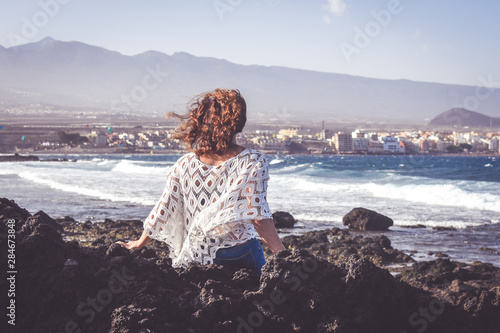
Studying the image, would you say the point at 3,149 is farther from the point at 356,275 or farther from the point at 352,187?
the point at 356,275

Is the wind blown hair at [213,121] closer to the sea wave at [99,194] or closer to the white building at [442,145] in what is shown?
the sea wave at [99,194]

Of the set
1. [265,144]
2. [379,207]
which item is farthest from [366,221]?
[265,144]

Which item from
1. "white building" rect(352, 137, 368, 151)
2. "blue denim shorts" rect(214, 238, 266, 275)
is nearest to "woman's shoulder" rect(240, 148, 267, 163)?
"blue denim shorts" rect(214, 238, 266, 275)

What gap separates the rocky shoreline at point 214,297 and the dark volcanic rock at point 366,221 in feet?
33.8

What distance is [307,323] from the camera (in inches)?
102

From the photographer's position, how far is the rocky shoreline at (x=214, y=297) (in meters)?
2.60

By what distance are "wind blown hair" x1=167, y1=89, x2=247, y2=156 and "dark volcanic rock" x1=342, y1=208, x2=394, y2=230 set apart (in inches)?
419

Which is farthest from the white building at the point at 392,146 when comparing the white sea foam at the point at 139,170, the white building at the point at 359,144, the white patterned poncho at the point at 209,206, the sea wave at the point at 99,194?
the white patterned poncho at the point at 209,206

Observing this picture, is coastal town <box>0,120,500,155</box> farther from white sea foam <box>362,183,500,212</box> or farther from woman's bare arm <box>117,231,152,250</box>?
woman's bare arm <box>117,231,152,250</box>

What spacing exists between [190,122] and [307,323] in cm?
106

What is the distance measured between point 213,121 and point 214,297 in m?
0.79

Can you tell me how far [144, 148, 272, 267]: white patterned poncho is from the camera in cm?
280

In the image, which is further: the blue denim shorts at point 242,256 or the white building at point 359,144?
the white building at point 359,144

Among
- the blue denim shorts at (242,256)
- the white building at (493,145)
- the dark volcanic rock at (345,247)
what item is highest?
the blue denim shorts at (242,256)
